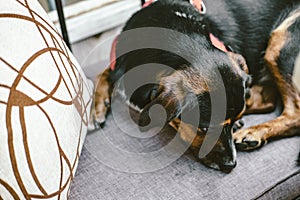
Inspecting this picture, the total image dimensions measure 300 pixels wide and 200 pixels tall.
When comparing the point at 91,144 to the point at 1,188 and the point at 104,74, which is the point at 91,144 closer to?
the point at 104,74

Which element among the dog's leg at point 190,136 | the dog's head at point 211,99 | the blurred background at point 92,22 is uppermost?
the dog's head at point 211,99

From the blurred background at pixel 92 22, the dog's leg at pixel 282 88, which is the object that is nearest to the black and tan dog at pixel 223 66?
the dog's leg at pixel 282 88

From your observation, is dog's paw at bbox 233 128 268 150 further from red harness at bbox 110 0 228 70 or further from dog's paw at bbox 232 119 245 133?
red harness at bbox 110 0 228 70

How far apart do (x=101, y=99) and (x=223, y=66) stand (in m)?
0.43

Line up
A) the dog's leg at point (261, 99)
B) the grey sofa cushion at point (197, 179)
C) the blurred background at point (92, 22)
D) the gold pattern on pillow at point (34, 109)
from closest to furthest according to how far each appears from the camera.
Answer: the gold pattern on pillow at point (34, 109)
the grey sofa cushion at point (197, 179)
the dog's leg at point (261, 99)
the blurred background at point (92, 22)

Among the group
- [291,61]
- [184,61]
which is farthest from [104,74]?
Answer: [291,61]

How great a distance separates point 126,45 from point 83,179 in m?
0.42

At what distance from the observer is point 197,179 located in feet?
4.04

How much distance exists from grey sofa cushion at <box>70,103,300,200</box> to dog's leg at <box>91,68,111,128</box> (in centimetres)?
11

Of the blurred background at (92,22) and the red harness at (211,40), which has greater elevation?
the red harness at (211,40)

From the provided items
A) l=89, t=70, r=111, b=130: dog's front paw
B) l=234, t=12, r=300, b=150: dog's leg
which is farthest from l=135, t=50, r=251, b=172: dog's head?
l=89, t=70, r=111, b=130: dog's front paw

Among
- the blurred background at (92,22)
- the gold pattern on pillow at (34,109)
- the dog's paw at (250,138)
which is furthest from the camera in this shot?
the blurred background at (92,22)

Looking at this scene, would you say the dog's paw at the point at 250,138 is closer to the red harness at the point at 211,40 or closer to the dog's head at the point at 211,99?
the dog's head at the point at 211,99

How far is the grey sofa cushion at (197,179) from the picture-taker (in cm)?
119
